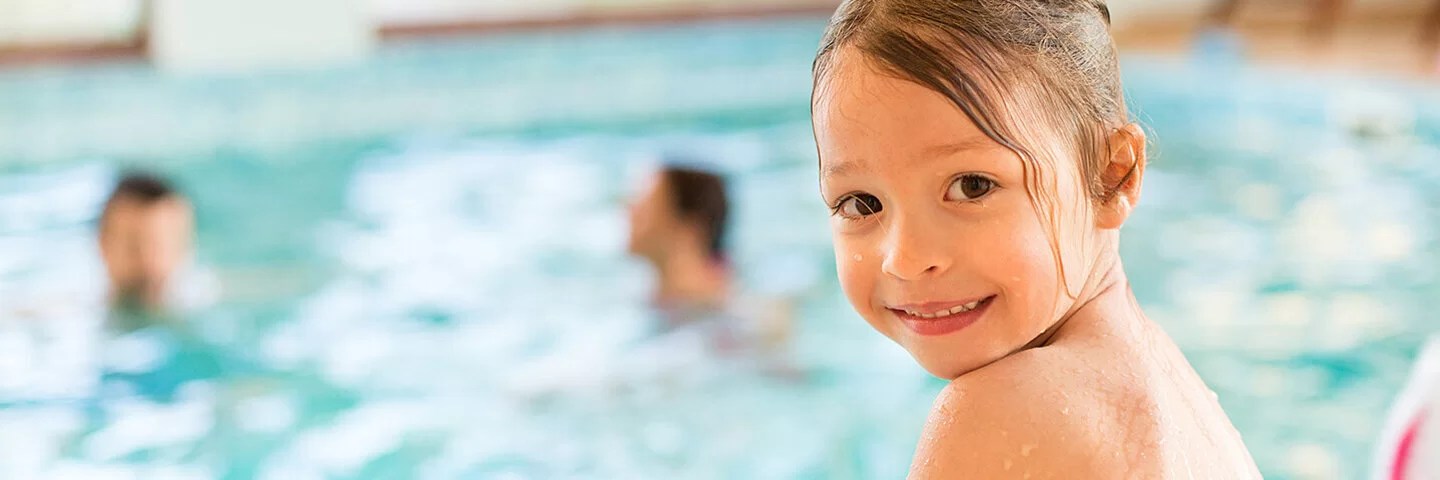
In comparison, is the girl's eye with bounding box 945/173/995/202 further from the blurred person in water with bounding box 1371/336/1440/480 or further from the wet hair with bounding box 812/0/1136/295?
the blurred person in water with bounding box 1371/336/1440/480

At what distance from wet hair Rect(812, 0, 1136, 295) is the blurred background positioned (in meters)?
0.23

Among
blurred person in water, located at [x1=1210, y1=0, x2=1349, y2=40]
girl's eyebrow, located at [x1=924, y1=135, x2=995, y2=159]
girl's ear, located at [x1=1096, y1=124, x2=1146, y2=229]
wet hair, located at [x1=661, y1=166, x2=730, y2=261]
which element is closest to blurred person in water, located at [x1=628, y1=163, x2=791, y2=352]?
wet hair, located at [x1=661, y1=166, x2=730, y2=261]

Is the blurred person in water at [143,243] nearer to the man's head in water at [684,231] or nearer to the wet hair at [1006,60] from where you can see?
the man's head in water at [684,231]

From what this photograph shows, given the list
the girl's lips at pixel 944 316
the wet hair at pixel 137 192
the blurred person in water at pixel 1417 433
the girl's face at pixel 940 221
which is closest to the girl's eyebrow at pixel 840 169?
the girl's face at pixel 940 221

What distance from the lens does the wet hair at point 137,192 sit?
4719mm

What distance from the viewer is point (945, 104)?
3.09ft

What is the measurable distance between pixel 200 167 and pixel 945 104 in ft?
25.7

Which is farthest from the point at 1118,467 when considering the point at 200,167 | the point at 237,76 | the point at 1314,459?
the point at 237,76

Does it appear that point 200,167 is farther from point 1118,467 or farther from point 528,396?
point 1118,467

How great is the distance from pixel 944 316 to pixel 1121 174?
0.64 feet

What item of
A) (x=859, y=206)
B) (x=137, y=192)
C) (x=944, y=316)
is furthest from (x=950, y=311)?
(x=137, y=192)

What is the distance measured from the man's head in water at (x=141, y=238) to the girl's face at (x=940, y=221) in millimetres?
4279

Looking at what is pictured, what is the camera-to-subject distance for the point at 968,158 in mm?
953

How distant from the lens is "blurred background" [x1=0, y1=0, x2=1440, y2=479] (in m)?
4.05
